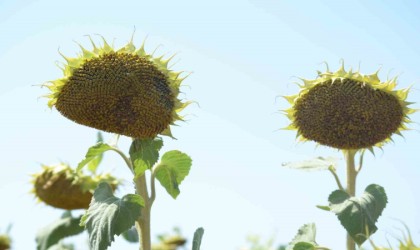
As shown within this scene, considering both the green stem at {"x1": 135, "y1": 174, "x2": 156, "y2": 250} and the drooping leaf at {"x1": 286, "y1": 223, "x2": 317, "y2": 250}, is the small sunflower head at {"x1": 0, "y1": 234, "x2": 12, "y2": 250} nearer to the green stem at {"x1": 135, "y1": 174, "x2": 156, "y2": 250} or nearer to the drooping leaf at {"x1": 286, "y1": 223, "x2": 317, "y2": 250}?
the drooping leaf at {"x1": 286, "y1": 223, "x2": 317, "y2": 250}

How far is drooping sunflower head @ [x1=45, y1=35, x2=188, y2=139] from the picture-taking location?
4492mm

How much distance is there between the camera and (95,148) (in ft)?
15.9

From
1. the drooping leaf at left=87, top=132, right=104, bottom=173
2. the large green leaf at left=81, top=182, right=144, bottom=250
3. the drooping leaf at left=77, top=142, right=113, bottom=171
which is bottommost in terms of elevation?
the large green leaf at left=81, top=182, right=144, bottom=250

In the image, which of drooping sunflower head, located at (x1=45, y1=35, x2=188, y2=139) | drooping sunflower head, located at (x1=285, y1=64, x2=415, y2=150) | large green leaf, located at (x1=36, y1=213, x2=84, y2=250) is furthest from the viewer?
large green leaf, located at (x1=36, y1=213, x2=84, y2=250)

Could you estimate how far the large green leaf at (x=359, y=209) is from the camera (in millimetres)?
4816

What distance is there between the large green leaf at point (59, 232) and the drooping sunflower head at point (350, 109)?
3.09m

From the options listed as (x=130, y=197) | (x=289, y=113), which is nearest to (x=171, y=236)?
(x=289, y=113)

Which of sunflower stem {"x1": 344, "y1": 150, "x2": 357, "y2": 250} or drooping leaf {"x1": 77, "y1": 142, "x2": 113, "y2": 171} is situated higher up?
sunflower stem {"x1": 344, "y1": 150, "x2": 357, "y2": 250}

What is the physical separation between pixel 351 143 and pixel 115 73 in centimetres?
201

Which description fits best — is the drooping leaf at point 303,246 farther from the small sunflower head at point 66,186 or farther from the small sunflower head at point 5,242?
the small sunflower head at point 5,242

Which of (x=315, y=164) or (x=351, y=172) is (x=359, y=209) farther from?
(x=315, y=164)

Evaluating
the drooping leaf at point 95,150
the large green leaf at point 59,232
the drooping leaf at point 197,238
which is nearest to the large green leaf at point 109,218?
the drooping leaf at point 95,150

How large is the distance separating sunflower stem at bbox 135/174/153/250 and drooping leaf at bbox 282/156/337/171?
1513mm

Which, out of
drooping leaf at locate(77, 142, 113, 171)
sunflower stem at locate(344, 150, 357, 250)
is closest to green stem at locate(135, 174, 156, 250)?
drooping leaf at locate(77, 142, 113, 171)
